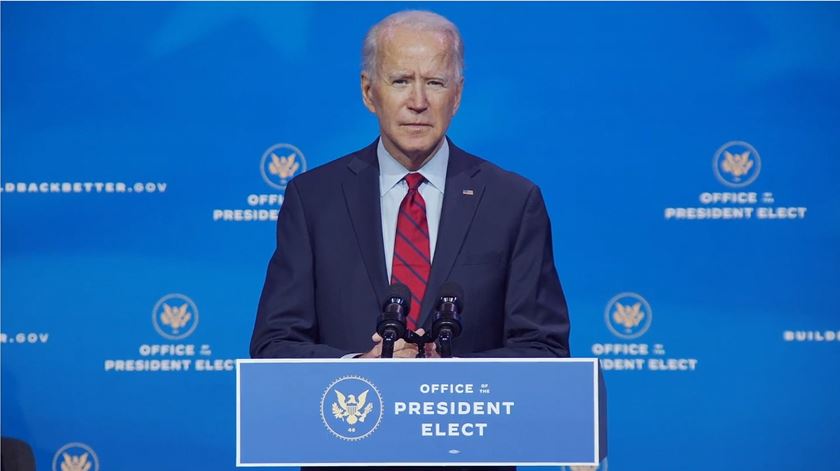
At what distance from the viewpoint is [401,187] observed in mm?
3111

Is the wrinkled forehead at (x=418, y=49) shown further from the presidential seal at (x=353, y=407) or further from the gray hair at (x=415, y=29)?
the presidential seal at (x=353, y=407)

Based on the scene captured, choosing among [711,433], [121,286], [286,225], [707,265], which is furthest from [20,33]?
[711,433]

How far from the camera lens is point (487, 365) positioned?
2295 mm

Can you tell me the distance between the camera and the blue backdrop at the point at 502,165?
494cm

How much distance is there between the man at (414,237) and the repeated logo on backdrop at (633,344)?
6.35 ft

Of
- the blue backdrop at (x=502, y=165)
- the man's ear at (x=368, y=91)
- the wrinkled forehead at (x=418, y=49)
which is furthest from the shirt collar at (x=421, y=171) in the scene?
the blue backdrop at (x=502, y=165)

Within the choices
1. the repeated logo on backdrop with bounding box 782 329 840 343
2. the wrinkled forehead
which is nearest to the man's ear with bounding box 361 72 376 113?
the wrinkled forehead

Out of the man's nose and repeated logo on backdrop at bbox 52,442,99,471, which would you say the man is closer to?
the man's nose

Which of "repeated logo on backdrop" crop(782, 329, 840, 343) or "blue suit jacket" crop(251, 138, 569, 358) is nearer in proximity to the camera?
"blue suit jacket" crop(251, 138, 569, 358)

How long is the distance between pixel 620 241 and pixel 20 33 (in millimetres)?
2793

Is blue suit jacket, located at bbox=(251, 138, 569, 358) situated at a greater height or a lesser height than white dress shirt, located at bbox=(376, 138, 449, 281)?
lesser

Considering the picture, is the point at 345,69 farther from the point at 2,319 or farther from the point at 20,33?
the point at 2,319

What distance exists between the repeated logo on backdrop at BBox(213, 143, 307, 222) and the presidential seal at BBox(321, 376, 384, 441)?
2.80 m

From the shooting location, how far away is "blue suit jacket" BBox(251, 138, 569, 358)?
9.54ft
